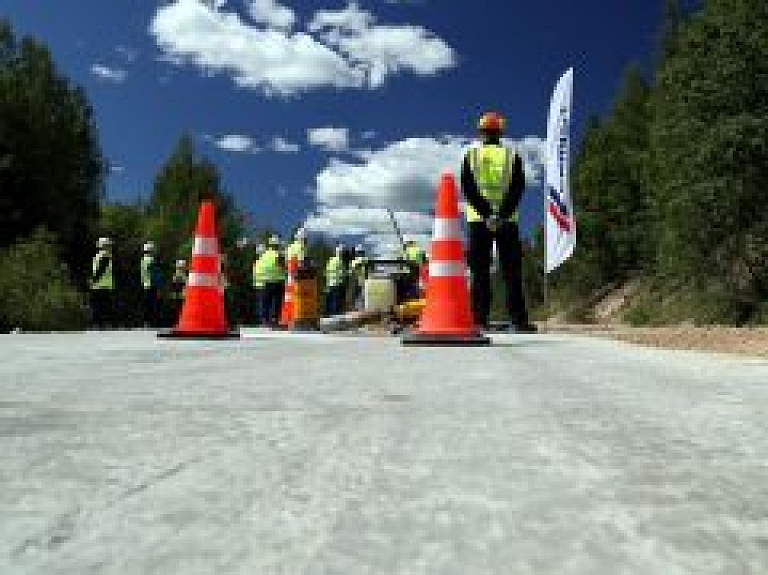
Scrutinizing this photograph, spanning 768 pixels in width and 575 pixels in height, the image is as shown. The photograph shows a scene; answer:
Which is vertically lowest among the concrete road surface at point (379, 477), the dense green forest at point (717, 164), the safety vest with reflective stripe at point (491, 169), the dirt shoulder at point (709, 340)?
the concrete road surface at point (379, 477)

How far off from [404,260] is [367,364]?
21.0 meters

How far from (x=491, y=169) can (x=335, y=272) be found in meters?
20.4

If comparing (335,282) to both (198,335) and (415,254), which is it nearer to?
(415,254)

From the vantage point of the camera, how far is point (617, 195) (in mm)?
94188

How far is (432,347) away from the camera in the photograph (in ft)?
31.6

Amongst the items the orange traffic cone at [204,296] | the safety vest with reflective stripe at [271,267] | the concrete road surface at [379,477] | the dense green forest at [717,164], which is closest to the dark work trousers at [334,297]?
the safety vest with reflective stripe at [271,267]

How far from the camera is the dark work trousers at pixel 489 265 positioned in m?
13.7

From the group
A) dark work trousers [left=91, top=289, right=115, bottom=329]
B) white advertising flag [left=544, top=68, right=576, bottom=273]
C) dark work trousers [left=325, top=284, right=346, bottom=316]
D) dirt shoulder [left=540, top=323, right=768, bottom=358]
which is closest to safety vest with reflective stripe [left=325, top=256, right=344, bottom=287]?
dark work trousers [left=325, top=284, right=346, bottom=316]

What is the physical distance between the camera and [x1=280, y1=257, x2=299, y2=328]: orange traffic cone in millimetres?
26266

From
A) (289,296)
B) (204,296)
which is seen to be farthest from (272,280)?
(204,296)

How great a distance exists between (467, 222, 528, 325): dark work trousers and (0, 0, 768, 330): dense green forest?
73.4 feet

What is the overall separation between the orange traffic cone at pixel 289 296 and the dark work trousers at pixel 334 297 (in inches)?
150

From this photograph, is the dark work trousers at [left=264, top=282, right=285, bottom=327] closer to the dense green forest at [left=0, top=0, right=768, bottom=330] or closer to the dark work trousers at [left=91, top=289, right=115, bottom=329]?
the dark work trousers at [left=91, top=289, right=115, bottom=329]

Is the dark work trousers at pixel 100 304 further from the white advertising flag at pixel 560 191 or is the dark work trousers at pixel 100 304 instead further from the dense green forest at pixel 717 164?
the dense green forest at pixel 717 164
